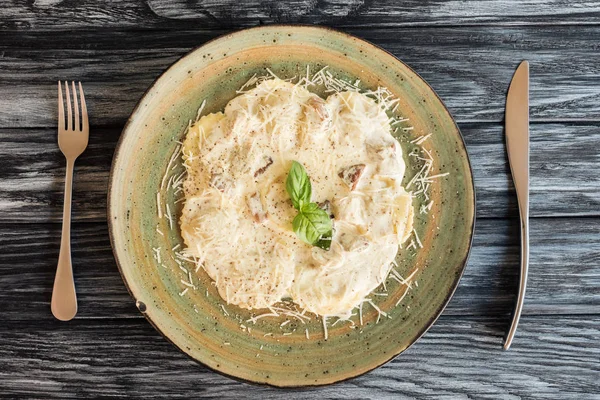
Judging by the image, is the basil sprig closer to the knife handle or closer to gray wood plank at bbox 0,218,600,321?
gray wood plank at bbox 0,218,600,321

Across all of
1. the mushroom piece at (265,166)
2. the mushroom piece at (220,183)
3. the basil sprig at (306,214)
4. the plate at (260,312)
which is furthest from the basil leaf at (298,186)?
the plate at (260,312)

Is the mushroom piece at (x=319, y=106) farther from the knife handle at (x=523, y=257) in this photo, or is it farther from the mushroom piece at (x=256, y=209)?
the knife handle at (x=523, y=257)

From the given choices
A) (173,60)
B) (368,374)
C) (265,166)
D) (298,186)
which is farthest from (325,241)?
(173,60)

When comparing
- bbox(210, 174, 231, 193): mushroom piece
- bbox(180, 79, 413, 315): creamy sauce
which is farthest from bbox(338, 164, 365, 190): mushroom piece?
bbox(210, 174, 231, 193): mushroom piece

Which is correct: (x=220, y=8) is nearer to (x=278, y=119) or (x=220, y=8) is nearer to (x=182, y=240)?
(x=278, y=119)

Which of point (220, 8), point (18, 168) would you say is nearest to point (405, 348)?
point (220, 8)

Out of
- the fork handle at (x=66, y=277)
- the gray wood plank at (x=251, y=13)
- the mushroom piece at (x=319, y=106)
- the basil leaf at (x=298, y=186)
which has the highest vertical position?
the gray wood plank at (x=251, y=13)
